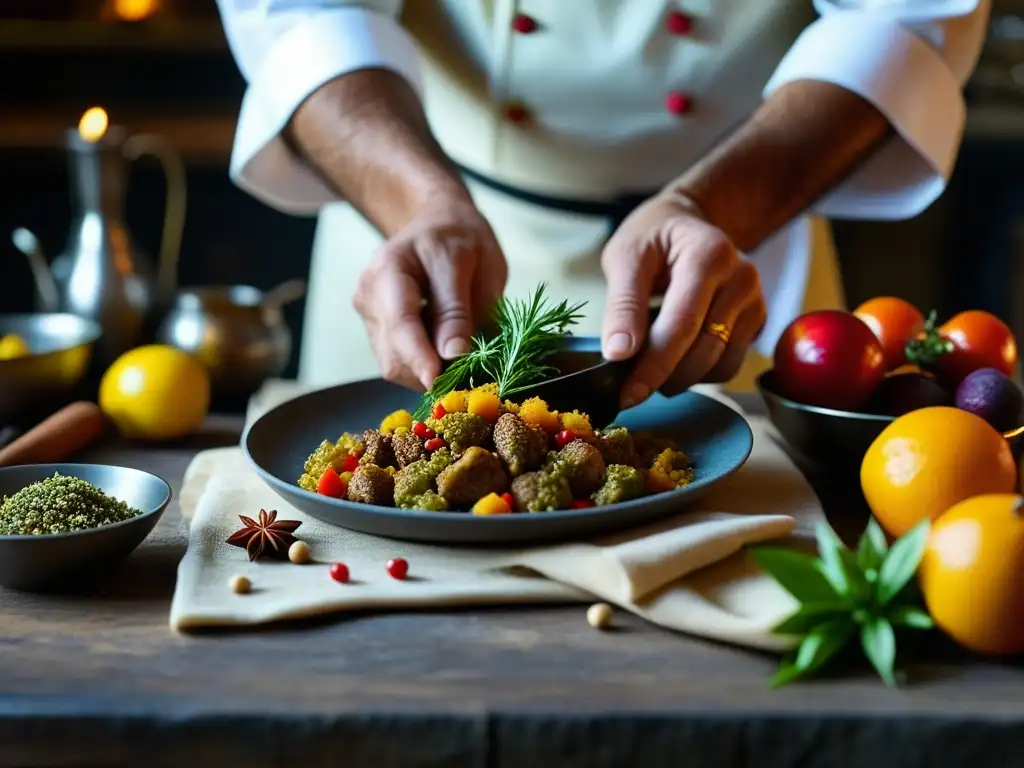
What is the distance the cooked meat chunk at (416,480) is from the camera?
1017 mm

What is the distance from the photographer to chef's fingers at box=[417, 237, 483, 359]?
1265mm

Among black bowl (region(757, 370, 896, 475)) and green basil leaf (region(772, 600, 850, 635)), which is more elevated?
black bowl (region(757, 370, 896, 475))

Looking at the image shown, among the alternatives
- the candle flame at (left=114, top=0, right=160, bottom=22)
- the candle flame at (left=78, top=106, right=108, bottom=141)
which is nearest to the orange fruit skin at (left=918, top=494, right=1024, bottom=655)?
the candle flame at (left=78, top=106, right=108, bottom=141)

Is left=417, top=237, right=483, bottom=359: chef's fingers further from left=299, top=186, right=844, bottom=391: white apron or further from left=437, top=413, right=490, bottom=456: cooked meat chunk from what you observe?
left=299, top=186, right=844, bottom=391: white apron

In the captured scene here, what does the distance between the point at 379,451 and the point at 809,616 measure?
0.46 meters

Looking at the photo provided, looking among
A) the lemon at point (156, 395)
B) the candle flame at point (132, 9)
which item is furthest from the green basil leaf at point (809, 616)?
the candle flame at point (132, 9)

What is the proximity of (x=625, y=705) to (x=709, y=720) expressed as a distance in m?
0.06

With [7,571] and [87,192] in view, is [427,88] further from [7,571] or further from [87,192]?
[7,571]

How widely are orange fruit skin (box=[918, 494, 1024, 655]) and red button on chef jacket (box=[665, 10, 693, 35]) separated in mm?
1077

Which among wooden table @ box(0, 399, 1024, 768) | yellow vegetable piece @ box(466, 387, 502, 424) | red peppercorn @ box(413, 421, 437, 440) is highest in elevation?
yellow vegetable piece @ box(466, 387, 502, 424)

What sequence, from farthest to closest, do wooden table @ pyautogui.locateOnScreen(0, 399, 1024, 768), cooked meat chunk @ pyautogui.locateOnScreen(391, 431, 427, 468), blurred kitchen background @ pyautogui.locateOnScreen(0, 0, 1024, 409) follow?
blurred kitchen background @ pyautogui.locateOnScreen(0, 0, 1024, 409)
cooked meat chunk @ pyautogui.locateOnScreen(391, 431, 427, 468)
wooden table @ pyautogui.locateOnScreen(0, 399, 1024, 768)

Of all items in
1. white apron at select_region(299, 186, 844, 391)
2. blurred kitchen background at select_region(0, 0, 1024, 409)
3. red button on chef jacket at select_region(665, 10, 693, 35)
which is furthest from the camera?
blurred kitchen background at select_region(0, 0, 1024, 409)

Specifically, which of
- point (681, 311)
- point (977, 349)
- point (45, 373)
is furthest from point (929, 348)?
point (45, 373)

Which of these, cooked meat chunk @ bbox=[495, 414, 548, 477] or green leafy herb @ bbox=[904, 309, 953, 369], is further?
green leafy herb @ bbox=[904, 309, 953, 369]
